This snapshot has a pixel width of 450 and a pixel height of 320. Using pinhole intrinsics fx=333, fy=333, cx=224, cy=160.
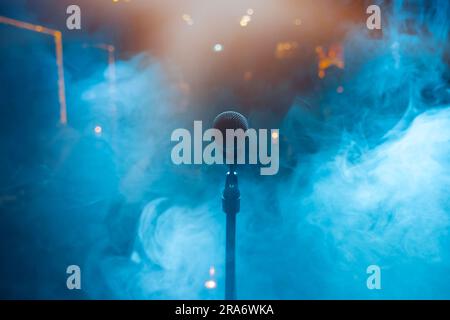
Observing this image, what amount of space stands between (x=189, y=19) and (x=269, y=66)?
61 cm

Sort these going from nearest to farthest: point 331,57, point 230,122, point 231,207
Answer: point 230,122
point 231,207
point 331,57

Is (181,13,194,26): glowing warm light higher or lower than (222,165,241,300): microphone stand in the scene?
higher

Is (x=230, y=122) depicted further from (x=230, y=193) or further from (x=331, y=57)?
(x=331, y=57)

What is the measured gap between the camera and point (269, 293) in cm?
226

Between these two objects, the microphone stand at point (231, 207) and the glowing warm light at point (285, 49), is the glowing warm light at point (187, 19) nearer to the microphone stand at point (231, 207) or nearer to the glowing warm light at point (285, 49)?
the glowing warm light at point (285, 49)

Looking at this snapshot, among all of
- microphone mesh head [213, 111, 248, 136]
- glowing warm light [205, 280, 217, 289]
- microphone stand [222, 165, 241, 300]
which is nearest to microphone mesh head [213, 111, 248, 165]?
microphone mesh head [213, 111, 248, 136]

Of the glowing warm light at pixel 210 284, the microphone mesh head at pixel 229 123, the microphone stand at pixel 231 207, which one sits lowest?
the glowing warm light at pixel 210 284

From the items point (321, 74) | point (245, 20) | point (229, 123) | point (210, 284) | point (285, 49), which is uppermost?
point (245, 20)

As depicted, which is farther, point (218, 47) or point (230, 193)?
point (218, 47)

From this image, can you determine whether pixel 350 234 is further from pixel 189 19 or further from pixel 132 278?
pixel 189 19

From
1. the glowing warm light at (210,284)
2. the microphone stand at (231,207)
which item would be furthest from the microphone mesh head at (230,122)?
the glowing warm light at (210,284)

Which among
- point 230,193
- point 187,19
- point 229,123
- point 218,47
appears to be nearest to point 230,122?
point 229,123

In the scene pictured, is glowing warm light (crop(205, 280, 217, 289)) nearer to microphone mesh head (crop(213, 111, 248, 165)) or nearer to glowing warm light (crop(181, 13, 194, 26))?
microphone mesh head (crop(213, 111, 248, 165))

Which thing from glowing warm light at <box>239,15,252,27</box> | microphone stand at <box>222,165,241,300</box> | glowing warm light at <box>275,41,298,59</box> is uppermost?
glowing warm light at <box>239,15,252,27</box>
